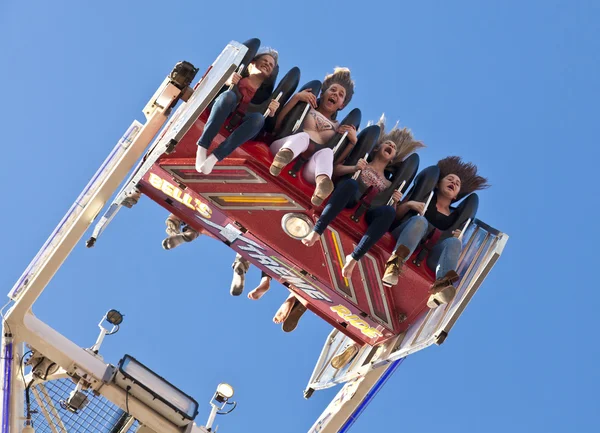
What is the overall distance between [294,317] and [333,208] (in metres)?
2.36

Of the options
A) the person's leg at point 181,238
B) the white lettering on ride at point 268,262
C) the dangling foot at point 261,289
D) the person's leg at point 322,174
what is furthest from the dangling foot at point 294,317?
the person's leg at point 322,174

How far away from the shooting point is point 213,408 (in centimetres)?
1312

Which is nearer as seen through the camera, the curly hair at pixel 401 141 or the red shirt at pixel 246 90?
the red shirt at pixel 246 90

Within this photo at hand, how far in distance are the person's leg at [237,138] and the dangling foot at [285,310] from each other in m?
2.60

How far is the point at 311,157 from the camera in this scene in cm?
1248

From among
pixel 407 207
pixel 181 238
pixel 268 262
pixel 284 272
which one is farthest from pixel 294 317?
pixel 407 207

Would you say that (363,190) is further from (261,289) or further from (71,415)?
(71,415)

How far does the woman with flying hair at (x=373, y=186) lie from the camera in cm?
1212

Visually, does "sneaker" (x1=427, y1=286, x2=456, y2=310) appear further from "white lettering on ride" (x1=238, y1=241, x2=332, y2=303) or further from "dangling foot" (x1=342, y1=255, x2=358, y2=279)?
"white lettering on ride" (x1=238, y1=241, x2=332, y2=303)

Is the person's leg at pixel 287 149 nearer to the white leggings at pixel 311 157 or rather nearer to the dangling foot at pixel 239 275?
the white leggings at pixel 311 157

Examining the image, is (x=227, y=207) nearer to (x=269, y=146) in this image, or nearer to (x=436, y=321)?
(x=269, y=146)

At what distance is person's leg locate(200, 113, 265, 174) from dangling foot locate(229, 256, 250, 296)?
2242 mm

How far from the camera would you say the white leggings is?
1218 cm

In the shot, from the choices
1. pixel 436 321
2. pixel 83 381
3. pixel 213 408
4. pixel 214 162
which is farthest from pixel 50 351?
pixel 436 321
